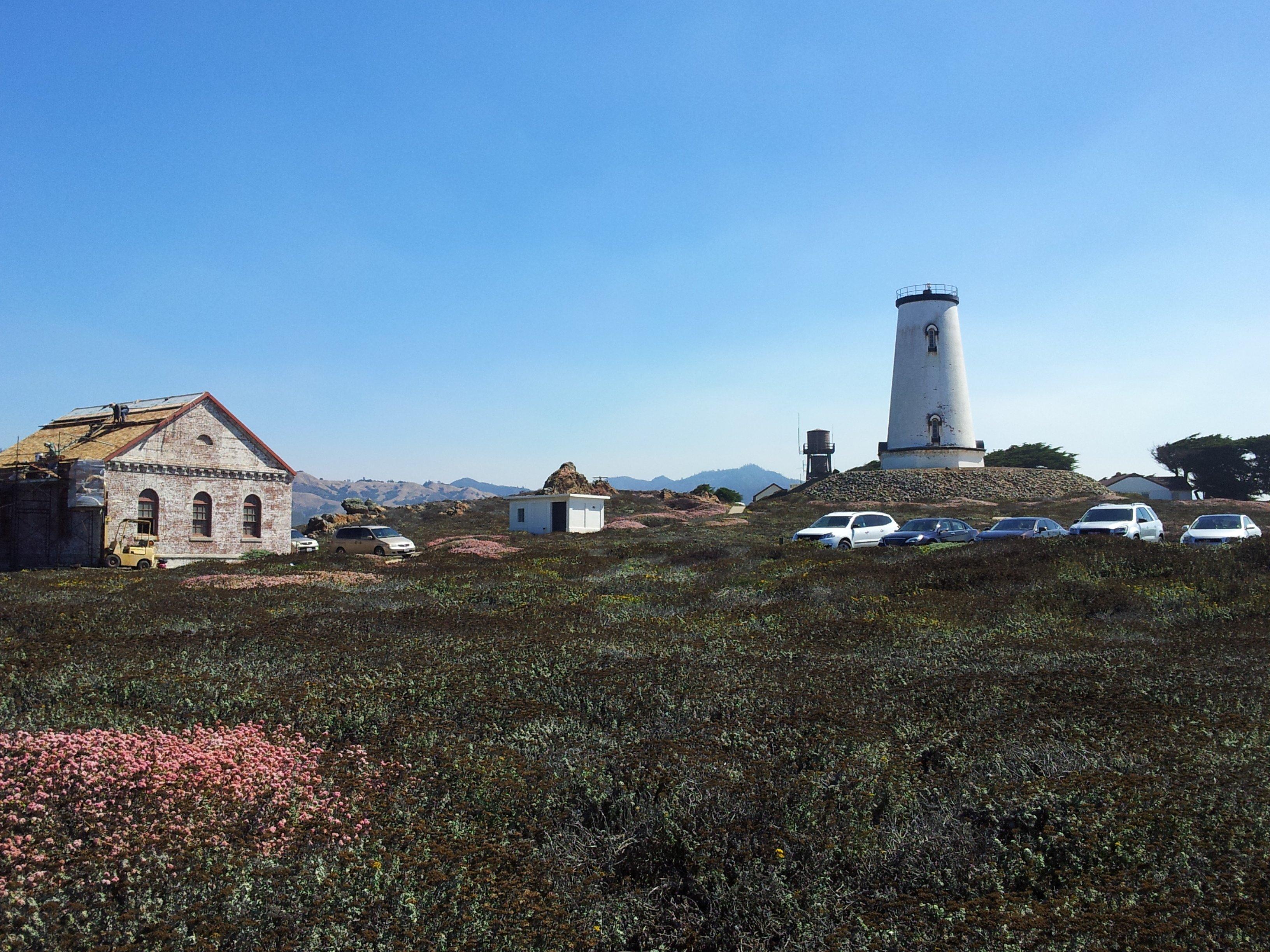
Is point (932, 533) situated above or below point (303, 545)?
above

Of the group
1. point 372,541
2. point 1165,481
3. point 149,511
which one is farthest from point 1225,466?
point 149,511

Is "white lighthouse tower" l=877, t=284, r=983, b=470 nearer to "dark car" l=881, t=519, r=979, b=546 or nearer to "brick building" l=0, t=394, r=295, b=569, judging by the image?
"dark car" l=881, t=519, r=979, b=546

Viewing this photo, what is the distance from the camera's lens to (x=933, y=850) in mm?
5242

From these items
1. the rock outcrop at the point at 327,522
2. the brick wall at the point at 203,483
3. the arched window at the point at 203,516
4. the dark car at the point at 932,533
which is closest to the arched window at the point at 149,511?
the brick wall at the point at 203,483

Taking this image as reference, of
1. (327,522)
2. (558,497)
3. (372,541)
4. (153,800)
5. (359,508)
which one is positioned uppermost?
(558,497)

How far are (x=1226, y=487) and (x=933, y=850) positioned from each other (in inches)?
3412

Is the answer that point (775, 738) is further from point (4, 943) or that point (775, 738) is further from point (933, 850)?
point (4, 943)

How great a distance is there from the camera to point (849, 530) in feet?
101

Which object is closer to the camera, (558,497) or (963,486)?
(558,497)

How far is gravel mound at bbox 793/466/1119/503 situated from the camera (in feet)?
189

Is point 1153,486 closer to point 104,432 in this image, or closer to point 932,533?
point 932,533

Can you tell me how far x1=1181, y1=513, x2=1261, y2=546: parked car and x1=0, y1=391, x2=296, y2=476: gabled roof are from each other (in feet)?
119

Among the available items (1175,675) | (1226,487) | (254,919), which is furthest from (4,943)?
(1226,487)

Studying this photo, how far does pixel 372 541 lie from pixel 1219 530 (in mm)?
32937
